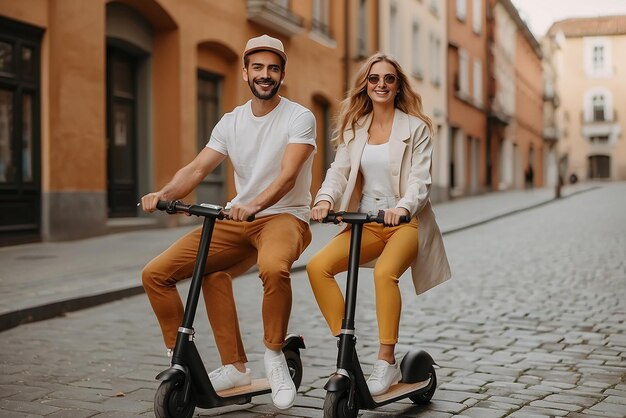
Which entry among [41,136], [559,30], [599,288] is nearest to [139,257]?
[41,136]

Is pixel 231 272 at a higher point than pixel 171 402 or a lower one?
higher

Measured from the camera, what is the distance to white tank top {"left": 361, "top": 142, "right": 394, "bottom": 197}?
454cm

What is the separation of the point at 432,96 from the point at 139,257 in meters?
21.6

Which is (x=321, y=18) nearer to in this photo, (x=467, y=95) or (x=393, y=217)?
(x=467, y=95)

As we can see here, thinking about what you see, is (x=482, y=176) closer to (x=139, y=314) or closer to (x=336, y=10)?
(x=336, y=10)

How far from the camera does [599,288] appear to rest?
9.62m

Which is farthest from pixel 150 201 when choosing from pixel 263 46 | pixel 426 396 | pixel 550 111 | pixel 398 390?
pixel 550 111

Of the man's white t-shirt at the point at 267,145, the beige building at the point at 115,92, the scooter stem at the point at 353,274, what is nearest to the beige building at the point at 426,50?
the beige building at the point at 115,92

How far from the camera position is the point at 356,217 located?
13.7 feet

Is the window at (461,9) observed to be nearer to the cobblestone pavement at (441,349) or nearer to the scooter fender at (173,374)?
the cobblestone pavement at (441,349)

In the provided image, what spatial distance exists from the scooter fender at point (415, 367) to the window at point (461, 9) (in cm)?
A: 3311

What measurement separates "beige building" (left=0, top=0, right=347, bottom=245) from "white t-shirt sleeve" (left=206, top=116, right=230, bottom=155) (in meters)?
9.14

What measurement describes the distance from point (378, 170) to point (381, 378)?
0.99 meters

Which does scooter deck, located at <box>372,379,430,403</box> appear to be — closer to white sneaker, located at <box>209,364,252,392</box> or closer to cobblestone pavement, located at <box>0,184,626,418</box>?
cobblestone pavement, located at <box>0,184,626,418</box>
